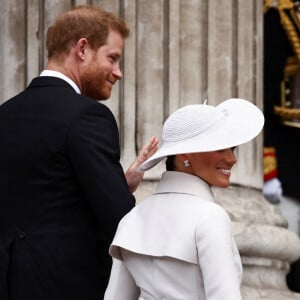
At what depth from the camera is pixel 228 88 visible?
285 inches

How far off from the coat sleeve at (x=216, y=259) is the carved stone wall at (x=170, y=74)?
8.21 feet

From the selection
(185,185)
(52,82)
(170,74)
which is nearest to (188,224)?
(185,185)

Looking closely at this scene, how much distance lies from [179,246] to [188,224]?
0.07 metres

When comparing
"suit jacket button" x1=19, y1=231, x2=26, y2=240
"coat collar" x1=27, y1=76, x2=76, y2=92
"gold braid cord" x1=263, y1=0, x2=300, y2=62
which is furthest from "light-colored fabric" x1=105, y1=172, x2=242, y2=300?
"gold braid cord" x1=263, y1=0, x2=300, y2=62

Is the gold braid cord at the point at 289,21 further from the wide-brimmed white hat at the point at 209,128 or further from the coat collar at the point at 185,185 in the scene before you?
the coat collar at the point at 185,185

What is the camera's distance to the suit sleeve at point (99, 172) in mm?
4984

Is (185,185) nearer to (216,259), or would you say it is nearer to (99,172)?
A: (216,259)

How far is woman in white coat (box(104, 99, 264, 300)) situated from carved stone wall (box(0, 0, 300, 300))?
226 centimetres

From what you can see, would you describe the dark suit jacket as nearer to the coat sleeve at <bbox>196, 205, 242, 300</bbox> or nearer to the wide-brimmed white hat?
the wide-brimmed white hat

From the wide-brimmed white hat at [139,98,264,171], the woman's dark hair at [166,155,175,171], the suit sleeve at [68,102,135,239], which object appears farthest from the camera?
the suit sleeve at [68,102,135,239]

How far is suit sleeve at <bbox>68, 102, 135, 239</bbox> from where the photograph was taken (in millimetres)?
4984

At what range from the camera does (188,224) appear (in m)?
4.40

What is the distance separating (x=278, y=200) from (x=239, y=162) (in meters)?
1.32

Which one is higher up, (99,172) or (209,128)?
(209,128)
